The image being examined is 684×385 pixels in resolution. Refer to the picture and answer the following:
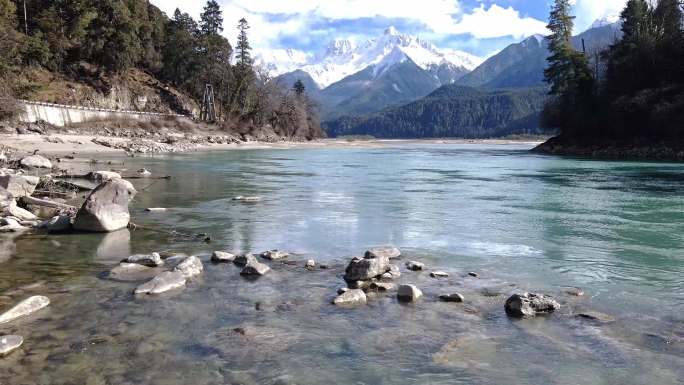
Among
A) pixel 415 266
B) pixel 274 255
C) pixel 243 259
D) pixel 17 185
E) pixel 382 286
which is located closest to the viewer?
pixel 382 286

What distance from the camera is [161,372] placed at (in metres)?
6.23

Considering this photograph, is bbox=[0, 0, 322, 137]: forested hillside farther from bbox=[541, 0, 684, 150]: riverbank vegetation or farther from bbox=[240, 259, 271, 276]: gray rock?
bbox=[541, 0, 684, 150]: riverbank vegetation

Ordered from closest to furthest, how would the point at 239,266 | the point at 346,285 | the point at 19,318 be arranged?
the point at 19,318, the point at 346,285, the point at 239,266

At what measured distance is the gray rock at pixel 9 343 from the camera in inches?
255

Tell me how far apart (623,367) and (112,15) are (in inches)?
3413

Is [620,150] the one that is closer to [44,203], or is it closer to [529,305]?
[44,203]

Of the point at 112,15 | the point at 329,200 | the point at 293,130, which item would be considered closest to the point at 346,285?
the point at 329,200

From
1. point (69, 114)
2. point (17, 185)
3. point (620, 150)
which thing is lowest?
point (620, 150)

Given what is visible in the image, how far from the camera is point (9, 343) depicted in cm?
659

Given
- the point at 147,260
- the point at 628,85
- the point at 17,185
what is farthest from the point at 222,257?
the point at 628,85

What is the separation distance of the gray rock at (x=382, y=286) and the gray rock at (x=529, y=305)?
1976 mm

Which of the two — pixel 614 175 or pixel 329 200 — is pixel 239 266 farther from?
pixel 614 175

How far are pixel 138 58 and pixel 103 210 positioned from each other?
85.8 m

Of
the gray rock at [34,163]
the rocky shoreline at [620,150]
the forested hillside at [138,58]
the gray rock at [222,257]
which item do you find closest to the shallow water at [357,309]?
the gray rock at [222,257]
